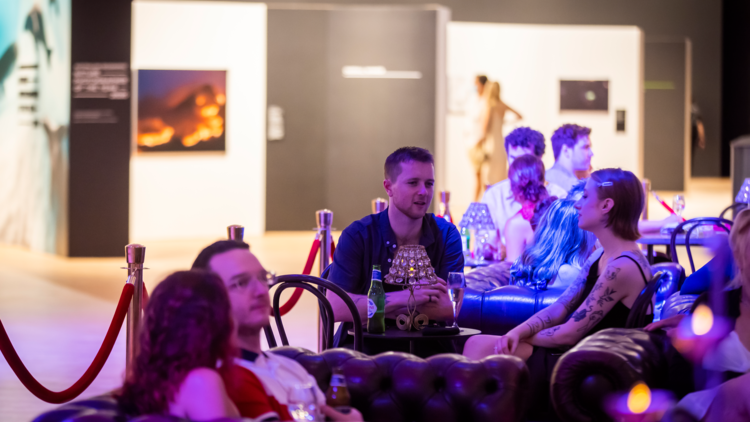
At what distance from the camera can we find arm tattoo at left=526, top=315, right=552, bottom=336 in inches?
129

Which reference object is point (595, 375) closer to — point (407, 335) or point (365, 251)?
point (407, 335)

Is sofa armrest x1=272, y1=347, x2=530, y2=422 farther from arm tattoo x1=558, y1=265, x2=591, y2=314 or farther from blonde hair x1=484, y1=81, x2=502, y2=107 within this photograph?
blonde hair x1=484, y1=81, x2=502, y2=107

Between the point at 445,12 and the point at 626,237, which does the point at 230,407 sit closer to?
the point at 626,237

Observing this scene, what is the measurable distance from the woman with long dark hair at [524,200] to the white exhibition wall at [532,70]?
28.8 ft

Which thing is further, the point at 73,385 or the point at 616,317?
the point at 73,385

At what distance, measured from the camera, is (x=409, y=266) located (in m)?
3.16

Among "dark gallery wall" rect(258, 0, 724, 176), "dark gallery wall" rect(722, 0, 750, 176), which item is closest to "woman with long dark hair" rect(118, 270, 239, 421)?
"dark gallery wall" rect(258, 0, 724, 176)

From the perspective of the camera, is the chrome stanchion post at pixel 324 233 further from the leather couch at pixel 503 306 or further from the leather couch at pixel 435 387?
the leather couch at pixel 435 387

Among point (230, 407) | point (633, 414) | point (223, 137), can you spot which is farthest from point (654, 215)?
point (230, 407)

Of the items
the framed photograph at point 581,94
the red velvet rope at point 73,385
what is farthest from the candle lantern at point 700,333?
the framed photograph at point 581,94

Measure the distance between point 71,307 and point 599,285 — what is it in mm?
5161

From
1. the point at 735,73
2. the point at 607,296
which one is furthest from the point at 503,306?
the point at 735,73

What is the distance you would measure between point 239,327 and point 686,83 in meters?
17.1

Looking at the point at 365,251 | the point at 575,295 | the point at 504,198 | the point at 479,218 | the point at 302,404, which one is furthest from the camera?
the point at 504,198
